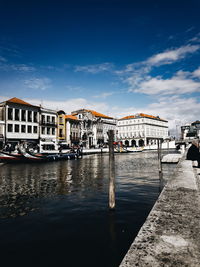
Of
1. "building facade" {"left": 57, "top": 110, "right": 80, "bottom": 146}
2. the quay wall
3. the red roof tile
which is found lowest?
the quay wall

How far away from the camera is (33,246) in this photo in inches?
187

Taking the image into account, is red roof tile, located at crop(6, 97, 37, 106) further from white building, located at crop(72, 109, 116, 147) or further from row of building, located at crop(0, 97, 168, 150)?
white building, located at crop(72, 109, 116, 147)

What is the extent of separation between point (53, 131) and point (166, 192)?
47758 millimetres

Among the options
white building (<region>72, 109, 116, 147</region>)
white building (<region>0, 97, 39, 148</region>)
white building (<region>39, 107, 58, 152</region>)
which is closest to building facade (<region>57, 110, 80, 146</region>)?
white building (<region>39, 107, 58, 152</region>)

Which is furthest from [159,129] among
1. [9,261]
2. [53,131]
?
[9,261]

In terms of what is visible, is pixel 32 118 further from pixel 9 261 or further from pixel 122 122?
pixel 122 122

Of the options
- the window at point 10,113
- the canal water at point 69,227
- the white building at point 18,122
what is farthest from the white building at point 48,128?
the canal water at point 69,227

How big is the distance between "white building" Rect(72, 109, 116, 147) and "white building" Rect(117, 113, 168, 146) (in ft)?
71.8

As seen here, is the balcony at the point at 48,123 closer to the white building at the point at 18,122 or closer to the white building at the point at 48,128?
the white building at the point at 48,128

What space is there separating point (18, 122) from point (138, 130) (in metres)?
69.5

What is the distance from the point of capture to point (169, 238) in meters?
2.91

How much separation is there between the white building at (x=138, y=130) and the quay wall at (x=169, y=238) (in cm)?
9555

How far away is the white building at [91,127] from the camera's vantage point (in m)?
65.8

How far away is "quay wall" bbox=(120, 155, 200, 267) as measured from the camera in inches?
91.7
